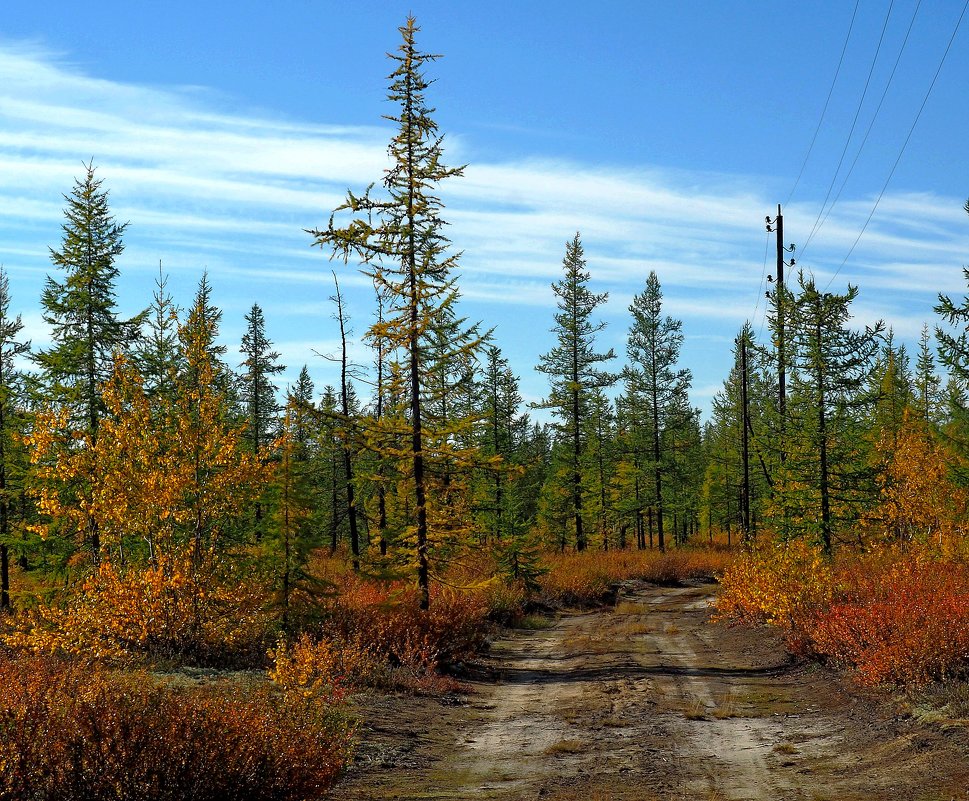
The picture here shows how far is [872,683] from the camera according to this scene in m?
12.4

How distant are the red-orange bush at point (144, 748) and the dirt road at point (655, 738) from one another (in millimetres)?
1266

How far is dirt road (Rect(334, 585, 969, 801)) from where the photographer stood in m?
8.55

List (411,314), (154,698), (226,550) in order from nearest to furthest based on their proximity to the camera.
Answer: (154,698), (226,550), (411,314)

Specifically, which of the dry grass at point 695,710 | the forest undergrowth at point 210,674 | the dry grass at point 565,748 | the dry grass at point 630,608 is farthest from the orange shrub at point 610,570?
the dry grass at point 565,748

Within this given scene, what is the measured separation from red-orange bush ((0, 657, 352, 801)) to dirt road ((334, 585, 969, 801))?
1.27 metres

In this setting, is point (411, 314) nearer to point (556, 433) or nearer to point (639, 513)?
point (556, 433)

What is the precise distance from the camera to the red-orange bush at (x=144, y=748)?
6.48m

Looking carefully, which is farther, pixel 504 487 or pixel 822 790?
pixel 504 487

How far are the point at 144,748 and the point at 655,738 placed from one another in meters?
6.54

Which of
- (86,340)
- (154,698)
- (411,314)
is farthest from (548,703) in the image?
(86,340)

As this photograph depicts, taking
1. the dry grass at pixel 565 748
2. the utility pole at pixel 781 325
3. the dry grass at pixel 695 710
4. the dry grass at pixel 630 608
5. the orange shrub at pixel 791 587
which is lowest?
the dry grass at pixel 630 608

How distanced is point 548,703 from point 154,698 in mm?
7593

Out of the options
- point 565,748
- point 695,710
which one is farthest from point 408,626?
point 565,748

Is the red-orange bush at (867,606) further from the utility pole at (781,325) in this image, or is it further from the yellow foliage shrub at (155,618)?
the yellow foliage shrub at (155,618)
